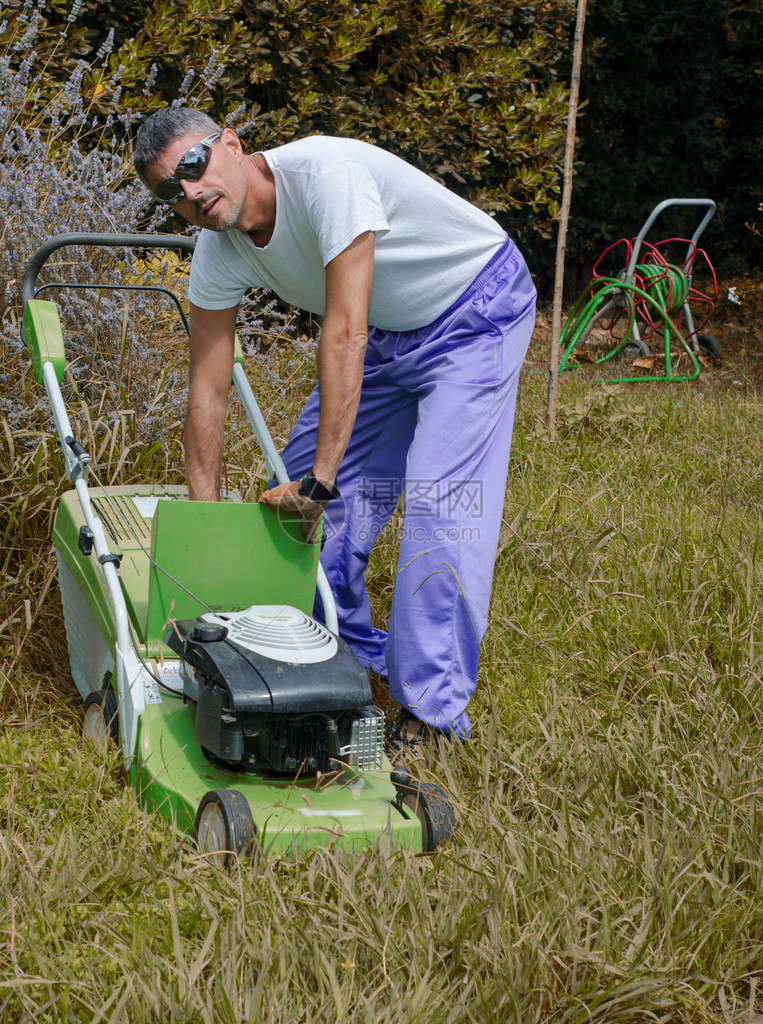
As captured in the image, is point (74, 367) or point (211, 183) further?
point (74, 367)

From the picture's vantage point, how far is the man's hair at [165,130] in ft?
7.27

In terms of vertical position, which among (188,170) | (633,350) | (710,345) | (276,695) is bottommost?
(710,345)

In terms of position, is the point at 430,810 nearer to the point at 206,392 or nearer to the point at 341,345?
the point at 341,345

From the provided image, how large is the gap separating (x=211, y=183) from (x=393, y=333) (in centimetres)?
60

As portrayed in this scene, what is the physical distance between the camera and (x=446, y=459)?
2.39 m

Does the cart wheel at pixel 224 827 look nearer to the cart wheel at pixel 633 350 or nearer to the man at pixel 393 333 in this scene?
→ the man at pixel 393 333

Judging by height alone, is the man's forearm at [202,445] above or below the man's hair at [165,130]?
below

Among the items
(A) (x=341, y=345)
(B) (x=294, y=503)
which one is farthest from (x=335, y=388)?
(B) (x=294, y=503)

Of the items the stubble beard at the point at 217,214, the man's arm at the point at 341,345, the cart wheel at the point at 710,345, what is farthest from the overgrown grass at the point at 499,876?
the cart wheel at the point at 710,345

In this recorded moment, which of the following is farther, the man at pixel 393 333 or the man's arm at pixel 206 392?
the man's arm at pixel 206 392

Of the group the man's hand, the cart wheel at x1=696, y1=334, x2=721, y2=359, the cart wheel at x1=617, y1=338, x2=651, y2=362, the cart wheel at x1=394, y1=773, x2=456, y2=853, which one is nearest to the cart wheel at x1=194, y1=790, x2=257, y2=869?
the cart wheel at x1=394, y1=773, x2=456, y2=853

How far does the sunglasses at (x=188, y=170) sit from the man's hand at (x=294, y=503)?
2.22 feet

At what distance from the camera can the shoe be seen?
7.54 feet

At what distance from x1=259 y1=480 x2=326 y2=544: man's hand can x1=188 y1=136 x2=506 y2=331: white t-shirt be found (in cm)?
49
